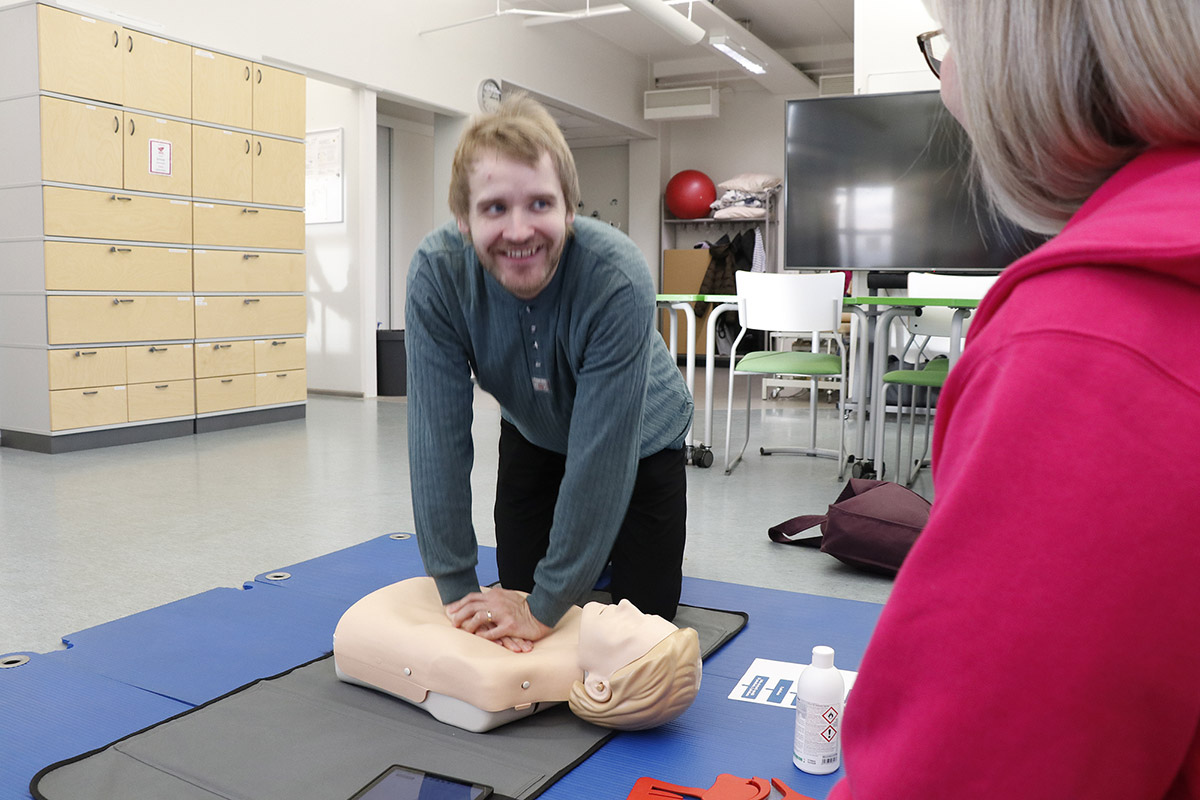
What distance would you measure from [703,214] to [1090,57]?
33.6ft

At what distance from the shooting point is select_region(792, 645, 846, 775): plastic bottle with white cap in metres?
1.46

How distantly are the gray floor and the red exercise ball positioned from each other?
18.6 ft

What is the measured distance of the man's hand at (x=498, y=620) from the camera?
1663 millimetres

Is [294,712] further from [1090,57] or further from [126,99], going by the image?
[126,99]

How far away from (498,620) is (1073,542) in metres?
1.41

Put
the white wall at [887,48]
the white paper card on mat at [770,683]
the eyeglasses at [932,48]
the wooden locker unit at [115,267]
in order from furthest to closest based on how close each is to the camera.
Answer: the white wall at [887,48] → the wooden locker unit at [115,267] → the white paper card on mat at [770,683] → the eyeglasses at [932,48]

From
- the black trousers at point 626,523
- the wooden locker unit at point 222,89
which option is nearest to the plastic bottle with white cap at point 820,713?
the black trousers at point 626,523

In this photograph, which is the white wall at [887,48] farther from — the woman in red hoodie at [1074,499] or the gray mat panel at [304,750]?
the woman in red hoodie at [1074,499]

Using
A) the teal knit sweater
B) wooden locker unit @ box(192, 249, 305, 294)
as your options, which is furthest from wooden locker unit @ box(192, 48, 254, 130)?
the teal knit sweater

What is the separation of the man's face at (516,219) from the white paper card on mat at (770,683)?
83cm

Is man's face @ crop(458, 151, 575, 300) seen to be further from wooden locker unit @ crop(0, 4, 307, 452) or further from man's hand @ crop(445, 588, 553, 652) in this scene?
wooden locker unit @ crop(0, 4, 307, 452)

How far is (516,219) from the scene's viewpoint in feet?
4.95

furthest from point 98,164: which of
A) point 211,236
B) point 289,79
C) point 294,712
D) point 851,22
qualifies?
point 851,22

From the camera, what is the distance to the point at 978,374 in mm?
393
